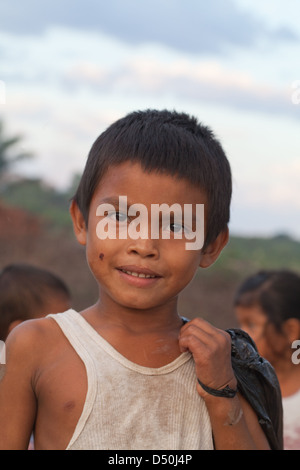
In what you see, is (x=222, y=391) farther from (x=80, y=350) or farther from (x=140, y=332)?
(x=80, y=350)

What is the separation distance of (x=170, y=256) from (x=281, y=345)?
249cm

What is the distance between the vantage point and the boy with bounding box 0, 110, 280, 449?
6.65ft

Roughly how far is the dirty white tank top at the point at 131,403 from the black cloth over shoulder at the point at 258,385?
0.17 meters

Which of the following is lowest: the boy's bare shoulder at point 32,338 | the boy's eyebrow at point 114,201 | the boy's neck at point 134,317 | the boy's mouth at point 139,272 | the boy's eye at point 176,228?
the boy's bare shoulder at point 32,338

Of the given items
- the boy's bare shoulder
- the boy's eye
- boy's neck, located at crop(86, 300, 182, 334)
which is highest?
the boy's eye

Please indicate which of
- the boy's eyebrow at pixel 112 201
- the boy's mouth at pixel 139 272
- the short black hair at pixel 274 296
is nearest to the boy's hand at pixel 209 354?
the boy's mouth at pixel 139 272

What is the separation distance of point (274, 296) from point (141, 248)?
2668 mm

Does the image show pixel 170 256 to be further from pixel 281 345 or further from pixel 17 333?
pixel 281 345

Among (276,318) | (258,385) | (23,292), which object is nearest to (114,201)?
(258,385)

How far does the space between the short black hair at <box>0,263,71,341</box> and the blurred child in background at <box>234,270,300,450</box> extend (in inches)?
52.1

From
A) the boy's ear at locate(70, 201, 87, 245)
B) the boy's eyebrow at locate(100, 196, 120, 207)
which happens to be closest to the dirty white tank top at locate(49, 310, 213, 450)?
the boy's ear at locate(70, 201, 87, 245)

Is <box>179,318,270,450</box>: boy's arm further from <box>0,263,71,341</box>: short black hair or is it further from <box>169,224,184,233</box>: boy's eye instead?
<box>0,263,71,341</box>: short black hair

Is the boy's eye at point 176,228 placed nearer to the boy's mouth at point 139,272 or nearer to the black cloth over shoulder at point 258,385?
the boy's mouth at point 139,272

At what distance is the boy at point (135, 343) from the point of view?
2027mm
